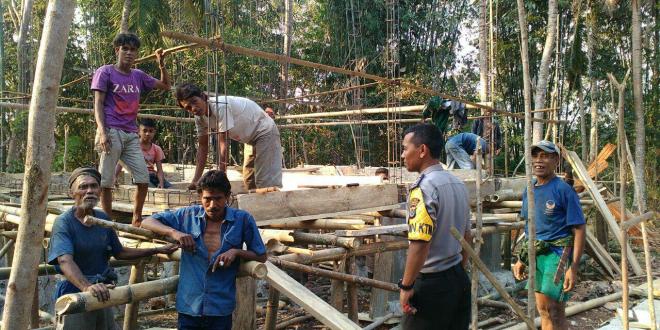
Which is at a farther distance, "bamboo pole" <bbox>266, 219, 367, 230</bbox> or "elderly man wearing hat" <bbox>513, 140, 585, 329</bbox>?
"bamboo pole" <bbox>266, 219, 367, 230</bbox>

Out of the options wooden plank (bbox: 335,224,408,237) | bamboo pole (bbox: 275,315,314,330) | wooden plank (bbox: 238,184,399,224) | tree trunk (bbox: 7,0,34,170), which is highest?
tree trunk (bbox: 7,0,34,170)

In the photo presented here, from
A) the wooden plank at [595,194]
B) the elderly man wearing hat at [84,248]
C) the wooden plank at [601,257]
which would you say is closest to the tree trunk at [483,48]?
the wooden plank at [601,257]

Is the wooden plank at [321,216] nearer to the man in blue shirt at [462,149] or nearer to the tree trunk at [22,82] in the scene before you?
the man in blue shirt at [462,149]

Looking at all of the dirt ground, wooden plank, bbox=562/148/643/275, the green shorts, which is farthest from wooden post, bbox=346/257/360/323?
wooden plank, bbox=562/148/643/275

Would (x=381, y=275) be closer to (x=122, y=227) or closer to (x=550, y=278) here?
(x=550, y=278)

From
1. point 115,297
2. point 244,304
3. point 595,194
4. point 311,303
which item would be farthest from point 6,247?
point 595,194

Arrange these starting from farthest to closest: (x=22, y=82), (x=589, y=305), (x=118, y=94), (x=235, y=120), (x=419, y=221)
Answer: (x=22, y=82) < (x=589, y=305) < (x=235, y=120) < (x=118, y=94) < (x=419, y=221)

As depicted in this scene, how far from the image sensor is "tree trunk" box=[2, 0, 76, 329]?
261 cm

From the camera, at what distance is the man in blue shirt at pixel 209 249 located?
10.9ft

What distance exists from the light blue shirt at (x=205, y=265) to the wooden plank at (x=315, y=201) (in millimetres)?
1064

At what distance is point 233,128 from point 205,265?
2.11 meters

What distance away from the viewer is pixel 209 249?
343cm

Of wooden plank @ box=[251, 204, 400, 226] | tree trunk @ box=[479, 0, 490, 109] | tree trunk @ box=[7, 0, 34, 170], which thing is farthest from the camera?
tree trunk @ box=[479, 0, 490, 109]

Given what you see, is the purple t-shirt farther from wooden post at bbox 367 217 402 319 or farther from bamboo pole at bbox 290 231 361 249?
wooden post at bbox 367 217 402 319
